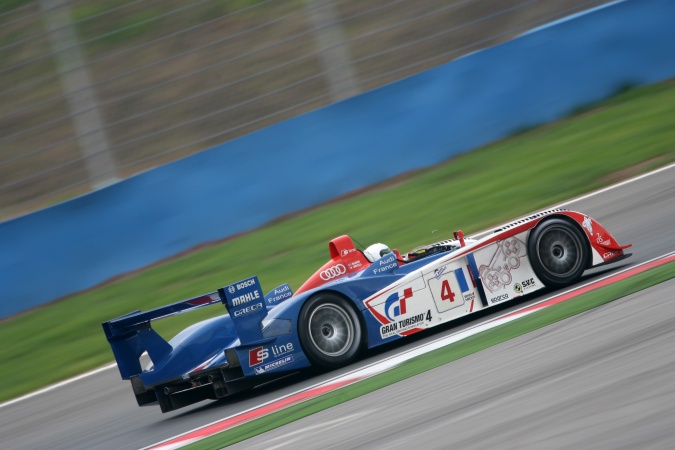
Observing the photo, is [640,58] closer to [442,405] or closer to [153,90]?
[153,90]

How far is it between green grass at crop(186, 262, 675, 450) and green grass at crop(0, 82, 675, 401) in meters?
4.52

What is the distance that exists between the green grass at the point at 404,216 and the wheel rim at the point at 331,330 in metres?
3.80

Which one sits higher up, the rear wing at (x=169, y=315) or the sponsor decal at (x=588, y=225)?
the rear wing at (x=169, y=315)

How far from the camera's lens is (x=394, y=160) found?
14336 mm

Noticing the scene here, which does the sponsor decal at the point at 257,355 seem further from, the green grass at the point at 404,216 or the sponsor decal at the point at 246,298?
the green grass at the point at 404,216

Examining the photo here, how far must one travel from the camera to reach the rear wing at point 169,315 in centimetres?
→ 755

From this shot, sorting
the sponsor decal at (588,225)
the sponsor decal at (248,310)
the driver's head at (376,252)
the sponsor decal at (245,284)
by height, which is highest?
the sponsor decal at (245,284)

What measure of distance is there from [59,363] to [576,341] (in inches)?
273

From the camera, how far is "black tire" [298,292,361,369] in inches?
306

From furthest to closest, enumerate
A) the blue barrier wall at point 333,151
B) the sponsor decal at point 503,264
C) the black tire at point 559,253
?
the blue barrier wall at point 333,151, the black tire at point 559,253, the sponsor decal at point 503,264

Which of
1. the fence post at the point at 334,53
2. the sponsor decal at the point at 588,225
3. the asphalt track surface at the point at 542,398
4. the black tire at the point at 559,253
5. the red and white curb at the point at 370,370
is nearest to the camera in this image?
the asphalt track surface at the point at 542,398

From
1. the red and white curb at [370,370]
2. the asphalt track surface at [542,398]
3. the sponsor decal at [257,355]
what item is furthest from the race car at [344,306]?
the asphalt track surface at [542,398]

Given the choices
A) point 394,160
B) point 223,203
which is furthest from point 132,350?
point 394,160

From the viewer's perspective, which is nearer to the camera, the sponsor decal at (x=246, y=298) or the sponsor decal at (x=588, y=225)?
the sponsor decal at (x=246, y=298)
